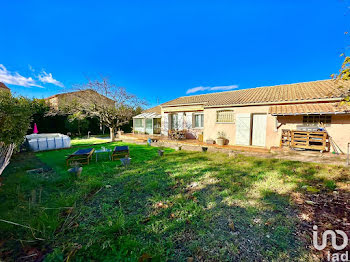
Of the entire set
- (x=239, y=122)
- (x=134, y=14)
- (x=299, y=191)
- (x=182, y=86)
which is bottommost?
(x=299, y=191)

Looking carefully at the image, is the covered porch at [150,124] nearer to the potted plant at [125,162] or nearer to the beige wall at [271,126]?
the beige wall at [271,126]

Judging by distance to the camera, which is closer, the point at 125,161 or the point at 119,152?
the point at 125,161

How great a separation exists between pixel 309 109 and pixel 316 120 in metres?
1.24

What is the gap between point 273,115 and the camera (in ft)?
31.2

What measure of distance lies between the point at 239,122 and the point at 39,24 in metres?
20.6

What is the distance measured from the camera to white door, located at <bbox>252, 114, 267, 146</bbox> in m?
10.9

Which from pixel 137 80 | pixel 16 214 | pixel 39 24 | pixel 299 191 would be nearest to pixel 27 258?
pixel 16 214

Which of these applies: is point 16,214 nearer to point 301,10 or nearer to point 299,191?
point 299,191

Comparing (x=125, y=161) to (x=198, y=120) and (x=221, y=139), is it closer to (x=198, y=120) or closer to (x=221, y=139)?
(x=221, y=139)

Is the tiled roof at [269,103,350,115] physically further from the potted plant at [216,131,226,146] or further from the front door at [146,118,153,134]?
the front door at [146,118,153,134]

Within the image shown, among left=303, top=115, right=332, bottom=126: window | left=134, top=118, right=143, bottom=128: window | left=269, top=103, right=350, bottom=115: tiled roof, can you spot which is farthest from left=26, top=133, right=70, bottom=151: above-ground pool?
left=303, top=115, right=332, bottom=126: window

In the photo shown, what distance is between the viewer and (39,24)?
1352cm

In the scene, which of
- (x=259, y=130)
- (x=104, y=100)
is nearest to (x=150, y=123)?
(x=104, y=100)

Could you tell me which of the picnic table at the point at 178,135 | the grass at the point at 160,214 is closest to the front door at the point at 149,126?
the picnic table at the point at 178,135
